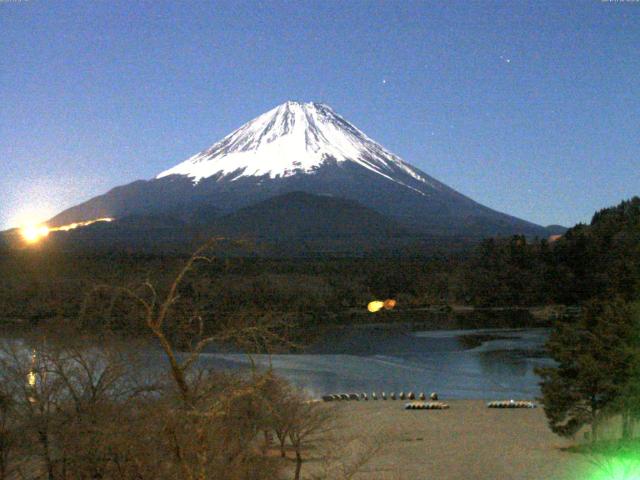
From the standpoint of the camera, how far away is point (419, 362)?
2997 cm

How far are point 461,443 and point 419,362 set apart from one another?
1483 cm

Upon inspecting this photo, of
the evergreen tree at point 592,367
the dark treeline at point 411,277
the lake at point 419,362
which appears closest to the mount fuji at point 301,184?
the dark treeline at point 411,277

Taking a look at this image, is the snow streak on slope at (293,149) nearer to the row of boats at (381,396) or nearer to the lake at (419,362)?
the lake at (419,362)

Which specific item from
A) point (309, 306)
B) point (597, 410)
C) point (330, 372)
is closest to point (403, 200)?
point (309, 306)

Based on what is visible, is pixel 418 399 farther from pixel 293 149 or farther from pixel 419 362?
pixel 293 149

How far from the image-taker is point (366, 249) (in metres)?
82.2

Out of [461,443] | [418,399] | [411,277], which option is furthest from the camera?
[411,277]

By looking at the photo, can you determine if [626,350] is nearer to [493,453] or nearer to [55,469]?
[493,453]

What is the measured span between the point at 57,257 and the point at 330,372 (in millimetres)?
34052

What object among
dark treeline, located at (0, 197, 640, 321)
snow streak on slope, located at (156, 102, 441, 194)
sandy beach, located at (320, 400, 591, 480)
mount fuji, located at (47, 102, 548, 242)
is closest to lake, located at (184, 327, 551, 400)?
sandy beach, located at (320, 400, 591, 480)

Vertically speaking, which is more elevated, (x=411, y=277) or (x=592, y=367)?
(x=411, y=277)

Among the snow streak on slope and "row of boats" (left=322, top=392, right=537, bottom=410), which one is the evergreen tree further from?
the snow streak on slope

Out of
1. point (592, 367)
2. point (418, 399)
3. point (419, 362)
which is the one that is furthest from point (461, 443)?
point (419, 362)

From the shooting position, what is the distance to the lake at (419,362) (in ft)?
78.7
